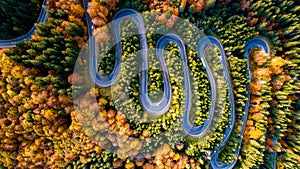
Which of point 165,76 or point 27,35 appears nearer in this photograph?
point 27,35

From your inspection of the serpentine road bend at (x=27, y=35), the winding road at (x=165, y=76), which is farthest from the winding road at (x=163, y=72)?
the serpentine road bend at (x=27, y=35)

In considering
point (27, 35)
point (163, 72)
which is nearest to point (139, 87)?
point (163, 72)

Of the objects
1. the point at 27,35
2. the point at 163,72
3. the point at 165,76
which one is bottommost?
the point at 165,76

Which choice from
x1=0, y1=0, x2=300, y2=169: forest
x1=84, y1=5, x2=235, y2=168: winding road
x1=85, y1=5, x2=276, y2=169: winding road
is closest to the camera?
x1=0, y1=0, x2=300, y2=169: forest

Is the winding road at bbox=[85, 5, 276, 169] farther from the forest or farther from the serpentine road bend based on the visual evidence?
the serpentine road bend

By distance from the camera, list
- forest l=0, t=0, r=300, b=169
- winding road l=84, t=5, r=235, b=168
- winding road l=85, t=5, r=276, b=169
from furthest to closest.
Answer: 1. winding road l=85, t=5, r=276, b=169
2. winding road l=84, t=5, r=235, b=168
3. forest l=0, t=0, r=300, b=169

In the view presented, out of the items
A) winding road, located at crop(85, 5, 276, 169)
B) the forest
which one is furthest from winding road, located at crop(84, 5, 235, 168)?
the forest

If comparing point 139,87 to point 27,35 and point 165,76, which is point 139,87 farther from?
point 27,35

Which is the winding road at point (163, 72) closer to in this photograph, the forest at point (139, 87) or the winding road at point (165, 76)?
the winding road at point (165, 76)
